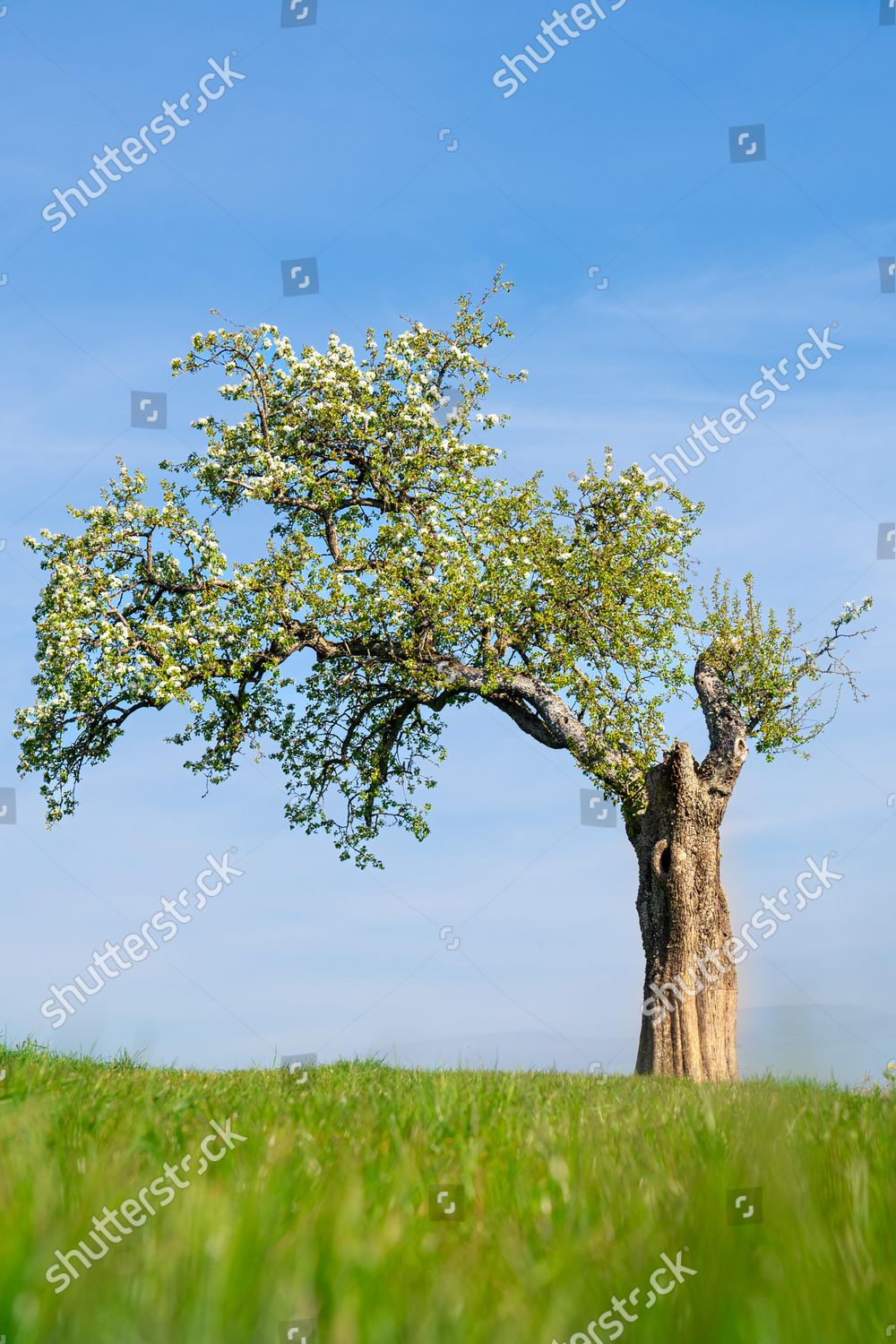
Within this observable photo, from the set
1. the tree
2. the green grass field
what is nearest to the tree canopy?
the tree

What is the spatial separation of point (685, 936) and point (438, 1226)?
49.9ft

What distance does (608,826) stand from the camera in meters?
19.0

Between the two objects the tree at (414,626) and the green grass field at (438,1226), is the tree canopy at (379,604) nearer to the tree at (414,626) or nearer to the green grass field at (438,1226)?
the tree at (414,626)

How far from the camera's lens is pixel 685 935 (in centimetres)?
1769

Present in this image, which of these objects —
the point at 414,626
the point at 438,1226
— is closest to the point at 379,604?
the point at 414,626

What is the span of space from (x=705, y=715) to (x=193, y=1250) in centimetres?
1831

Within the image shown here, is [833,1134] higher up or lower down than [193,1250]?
higher up

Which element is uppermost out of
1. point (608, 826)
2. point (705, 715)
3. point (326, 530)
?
point (326, 530)

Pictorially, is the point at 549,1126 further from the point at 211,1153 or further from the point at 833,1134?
the point at 211,1153

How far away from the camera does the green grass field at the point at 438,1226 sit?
2051 millimetres

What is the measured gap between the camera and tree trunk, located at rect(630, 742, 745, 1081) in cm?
1759

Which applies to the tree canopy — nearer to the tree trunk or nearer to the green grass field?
the tree trunk

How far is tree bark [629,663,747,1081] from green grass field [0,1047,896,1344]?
12.2 metres

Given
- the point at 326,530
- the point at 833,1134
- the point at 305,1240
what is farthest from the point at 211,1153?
the point at 326,530
